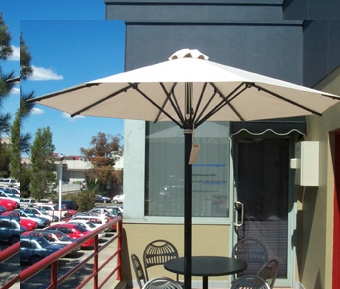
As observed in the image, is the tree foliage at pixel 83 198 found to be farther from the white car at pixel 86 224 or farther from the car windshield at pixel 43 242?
the car windshield at pixel 43 242

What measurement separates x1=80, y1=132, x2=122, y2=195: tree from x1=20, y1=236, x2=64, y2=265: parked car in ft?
3.51

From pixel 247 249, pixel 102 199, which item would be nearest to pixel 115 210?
pixel 102 199

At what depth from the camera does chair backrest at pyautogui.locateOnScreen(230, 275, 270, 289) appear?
3504 mm

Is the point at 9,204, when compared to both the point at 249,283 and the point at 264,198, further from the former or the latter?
the point at 249,283

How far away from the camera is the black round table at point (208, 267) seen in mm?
4059

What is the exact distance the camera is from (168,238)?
20.7 ft

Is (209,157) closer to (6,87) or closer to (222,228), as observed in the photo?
(222,228)

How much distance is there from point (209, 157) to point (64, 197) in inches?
111

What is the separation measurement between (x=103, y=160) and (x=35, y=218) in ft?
6.22

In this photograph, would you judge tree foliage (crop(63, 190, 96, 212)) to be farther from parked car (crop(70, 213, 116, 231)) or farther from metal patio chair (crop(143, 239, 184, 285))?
metal patio chair (crop(143, 239, 184, 285))

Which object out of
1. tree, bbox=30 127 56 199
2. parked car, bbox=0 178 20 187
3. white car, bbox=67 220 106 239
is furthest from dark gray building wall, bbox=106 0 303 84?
parked car, bbox=0 178 20 187

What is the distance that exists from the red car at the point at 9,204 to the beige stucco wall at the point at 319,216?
7.81m

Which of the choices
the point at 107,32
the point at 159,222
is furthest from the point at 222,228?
the point at 107,32

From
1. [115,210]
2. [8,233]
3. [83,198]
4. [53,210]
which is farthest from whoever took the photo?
[8,233]
